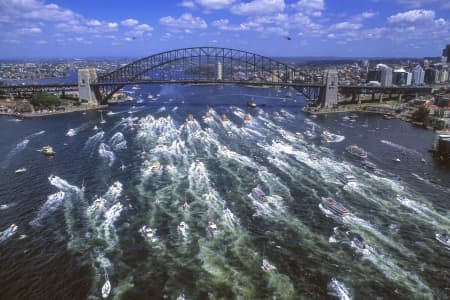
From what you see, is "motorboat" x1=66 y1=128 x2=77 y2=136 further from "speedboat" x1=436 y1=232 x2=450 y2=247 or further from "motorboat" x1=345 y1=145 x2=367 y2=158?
"speedboat" x1=436 y1=232 x2=450 y2=247

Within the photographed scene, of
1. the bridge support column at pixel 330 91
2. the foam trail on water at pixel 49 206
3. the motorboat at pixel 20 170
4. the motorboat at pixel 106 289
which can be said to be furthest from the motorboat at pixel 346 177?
the bridge support column at pixel 330 91

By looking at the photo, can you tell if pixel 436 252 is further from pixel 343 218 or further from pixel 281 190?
pixel 281 190

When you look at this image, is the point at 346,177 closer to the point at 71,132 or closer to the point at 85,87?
the point at 71,132

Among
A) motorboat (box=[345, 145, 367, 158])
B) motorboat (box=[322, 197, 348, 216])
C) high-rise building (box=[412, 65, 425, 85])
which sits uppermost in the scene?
high-rise building (box=[412, 65, 425, 85])

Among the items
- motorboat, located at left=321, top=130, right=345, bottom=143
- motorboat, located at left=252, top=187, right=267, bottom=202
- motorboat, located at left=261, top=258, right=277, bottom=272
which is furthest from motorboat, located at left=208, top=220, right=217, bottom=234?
motorboat, located at left=321, top=130, right=345, bottom=143

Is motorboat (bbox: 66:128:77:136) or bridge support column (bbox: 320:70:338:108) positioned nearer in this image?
motorboat (bbox: 66:128:77:136)

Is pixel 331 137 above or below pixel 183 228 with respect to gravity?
above

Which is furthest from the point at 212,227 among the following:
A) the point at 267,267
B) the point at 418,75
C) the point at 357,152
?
the point at 418,75
